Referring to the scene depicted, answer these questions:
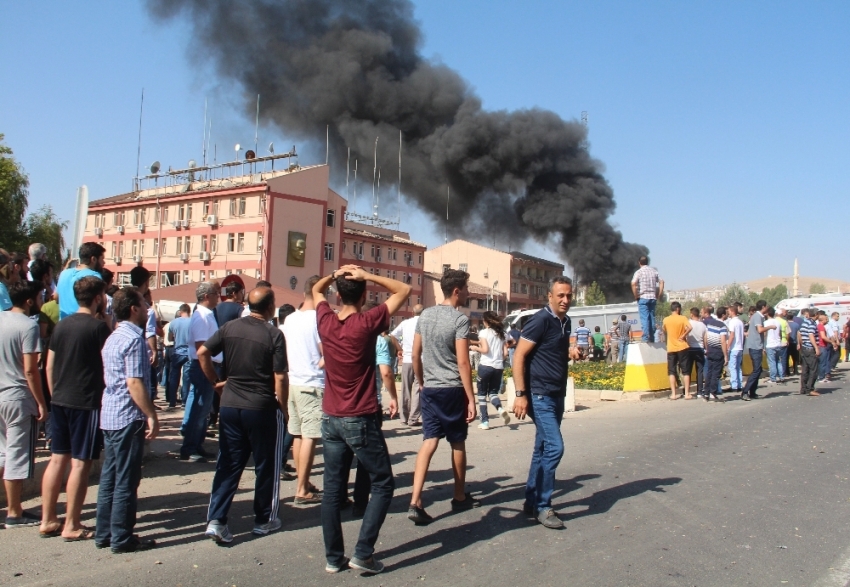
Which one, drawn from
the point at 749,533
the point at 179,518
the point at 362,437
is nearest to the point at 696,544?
the point at 749,533

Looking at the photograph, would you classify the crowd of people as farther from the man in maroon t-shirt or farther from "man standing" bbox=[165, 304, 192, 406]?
"man standing" bbox=[165, 304, 192, 406]

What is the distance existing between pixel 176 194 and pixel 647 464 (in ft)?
189

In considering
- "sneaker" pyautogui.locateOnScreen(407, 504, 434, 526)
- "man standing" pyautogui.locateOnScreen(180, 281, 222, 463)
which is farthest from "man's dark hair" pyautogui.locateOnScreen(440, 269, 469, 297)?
"man standing" pyautogui.locateOnScreen(180, 281, 222, 463)

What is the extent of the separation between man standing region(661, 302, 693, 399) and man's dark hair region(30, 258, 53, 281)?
1084 cm

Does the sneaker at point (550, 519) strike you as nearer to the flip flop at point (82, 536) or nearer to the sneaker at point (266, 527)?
the sneaker at point (266, 527)

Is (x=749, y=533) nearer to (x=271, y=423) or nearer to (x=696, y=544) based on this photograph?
(x=696, y=544)

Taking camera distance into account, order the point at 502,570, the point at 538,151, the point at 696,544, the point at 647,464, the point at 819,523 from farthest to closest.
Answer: the point at 538,151 → the point at 647,464 → the point at 819,523 → the point at 696,544 → the point at 502,570

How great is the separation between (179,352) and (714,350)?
31.3 ft

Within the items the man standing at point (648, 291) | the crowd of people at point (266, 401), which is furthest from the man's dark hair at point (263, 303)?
the man standing at point (648, 291)

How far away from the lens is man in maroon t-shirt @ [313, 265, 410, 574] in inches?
176

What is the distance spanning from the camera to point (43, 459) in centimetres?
692

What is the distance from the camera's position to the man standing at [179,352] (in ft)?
34.4

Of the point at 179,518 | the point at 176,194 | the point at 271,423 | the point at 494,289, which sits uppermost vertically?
the point at 176,194

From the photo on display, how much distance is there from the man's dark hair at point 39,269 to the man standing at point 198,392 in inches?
65.2
